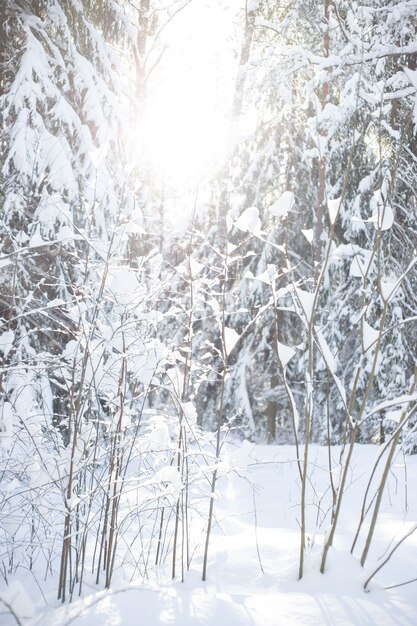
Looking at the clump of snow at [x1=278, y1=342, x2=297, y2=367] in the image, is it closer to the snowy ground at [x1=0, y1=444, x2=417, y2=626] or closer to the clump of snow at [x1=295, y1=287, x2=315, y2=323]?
the clump of snow at [x1=295, y1=287, x2=315, y2=323]

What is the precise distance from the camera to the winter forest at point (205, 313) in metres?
1.76

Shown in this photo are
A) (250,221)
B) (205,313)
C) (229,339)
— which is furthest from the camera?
(205,313)

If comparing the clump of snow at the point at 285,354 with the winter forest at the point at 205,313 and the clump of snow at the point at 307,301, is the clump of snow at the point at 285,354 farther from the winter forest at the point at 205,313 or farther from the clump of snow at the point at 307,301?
the clump of snow at the point at 307,301

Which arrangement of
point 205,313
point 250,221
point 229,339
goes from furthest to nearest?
1. point 205,313
2. point 229,339
3. point 250,221

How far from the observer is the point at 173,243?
8.97 metres

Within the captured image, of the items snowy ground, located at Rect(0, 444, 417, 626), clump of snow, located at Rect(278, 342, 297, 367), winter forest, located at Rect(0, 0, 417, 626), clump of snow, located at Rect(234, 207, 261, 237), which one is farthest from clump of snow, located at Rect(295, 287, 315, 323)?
snowy ground, located at Rect(0, 444, 417, 626)

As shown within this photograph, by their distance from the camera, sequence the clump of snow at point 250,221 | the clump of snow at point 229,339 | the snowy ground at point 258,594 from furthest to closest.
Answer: the clump of snow at point 229,339 → the clump of snow at point 250,221 → the snowy ground at point 258,594

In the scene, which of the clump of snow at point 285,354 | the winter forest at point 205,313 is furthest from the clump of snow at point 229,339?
the clump of snow at point 285,354

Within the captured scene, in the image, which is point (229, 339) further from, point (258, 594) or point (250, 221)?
point (258, 594)

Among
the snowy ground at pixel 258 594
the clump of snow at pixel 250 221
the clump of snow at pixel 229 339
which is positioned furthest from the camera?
the clump of snow at pixel 229 339

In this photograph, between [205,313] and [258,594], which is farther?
[205,313]

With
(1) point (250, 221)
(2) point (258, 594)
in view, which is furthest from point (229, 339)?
(2) point (258, 594)

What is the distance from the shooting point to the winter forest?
176 cm

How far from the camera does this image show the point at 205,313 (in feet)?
25.6
